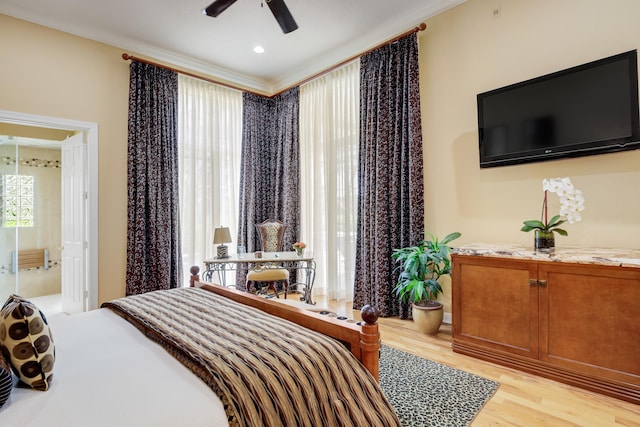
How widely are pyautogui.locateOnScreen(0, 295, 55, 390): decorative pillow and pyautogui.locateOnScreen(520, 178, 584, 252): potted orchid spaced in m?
2.93

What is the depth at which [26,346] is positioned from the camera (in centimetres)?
121

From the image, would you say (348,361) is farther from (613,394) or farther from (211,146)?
(211,146)

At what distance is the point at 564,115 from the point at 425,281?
1800mm

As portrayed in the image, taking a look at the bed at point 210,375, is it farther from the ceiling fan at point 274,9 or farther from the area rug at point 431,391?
the ceiling fan at point 274,9

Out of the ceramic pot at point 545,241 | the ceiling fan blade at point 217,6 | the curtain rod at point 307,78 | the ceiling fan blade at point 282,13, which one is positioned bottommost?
the ceramic pot at point 545,241

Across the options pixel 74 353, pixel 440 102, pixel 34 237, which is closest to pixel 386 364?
pixel 74 353

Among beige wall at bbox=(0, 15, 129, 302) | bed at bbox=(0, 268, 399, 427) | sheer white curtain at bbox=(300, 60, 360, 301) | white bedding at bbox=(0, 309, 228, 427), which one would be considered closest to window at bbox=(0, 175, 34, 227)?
beige wall at bbox=(0, 15, 129, 302)

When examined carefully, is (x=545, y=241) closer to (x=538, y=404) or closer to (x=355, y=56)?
(x=538, y=404)

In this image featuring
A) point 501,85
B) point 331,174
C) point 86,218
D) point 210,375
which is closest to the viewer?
point 210,375

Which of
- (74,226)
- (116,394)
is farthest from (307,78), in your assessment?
(116,394)

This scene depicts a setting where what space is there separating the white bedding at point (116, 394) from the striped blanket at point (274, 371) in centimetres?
6

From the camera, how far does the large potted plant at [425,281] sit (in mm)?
3193

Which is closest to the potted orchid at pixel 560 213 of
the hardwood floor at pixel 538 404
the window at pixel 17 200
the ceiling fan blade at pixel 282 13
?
the hardwood floor at pixel 538 404

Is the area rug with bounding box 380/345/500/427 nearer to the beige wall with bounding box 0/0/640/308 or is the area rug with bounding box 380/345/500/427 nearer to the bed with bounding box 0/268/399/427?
the bed with bounding box 0/268/399/427
